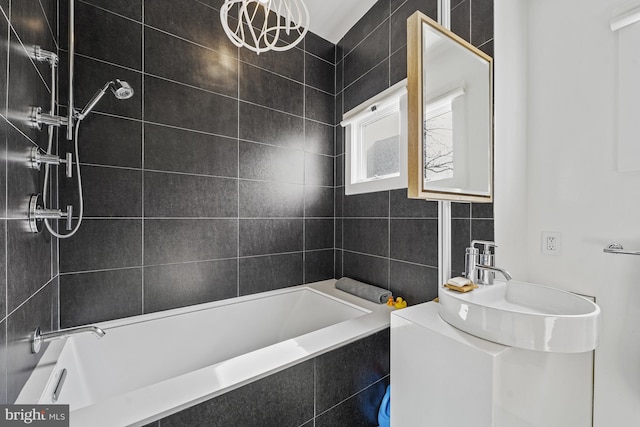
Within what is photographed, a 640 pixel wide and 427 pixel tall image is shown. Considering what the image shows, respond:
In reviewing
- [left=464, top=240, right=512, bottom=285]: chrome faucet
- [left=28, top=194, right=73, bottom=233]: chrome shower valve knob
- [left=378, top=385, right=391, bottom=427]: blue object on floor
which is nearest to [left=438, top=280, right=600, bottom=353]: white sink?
[left=464, top=240, right=512, bottom=285]: chrome faucet

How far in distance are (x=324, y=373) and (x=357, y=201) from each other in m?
1.41

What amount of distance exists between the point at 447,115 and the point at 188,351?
2061 mm

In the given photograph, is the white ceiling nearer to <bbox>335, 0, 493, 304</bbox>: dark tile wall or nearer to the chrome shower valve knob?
<bbox>335, 0, 493, 304</bbox>: dark tile wall

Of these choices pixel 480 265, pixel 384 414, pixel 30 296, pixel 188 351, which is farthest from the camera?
pixel 188 351

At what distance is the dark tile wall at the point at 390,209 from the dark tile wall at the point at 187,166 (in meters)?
0.26

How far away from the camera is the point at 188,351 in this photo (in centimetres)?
175

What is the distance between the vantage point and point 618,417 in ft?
3.92

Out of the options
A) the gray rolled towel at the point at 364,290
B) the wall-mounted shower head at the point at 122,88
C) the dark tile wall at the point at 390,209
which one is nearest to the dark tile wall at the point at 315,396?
the gray rolled towel at the point at 364,290

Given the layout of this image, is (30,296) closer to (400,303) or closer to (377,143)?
(400,303)

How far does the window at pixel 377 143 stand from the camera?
75.7 inches

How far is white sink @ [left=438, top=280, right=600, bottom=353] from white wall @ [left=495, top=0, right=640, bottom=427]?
0.74 feet

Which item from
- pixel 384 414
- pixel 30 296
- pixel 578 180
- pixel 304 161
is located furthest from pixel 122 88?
pixel 578 180

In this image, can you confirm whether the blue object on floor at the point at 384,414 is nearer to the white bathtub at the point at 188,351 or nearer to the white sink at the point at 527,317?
the white bathtub at the point at 188,351

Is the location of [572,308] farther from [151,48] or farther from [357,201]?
[151,48]
